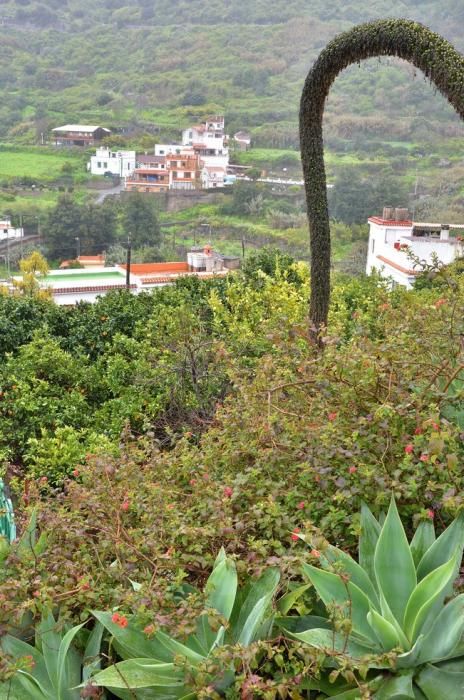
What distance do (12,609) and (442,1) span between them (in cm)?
7961

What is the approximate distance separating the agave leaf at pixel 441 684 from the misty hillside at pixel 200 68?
62.3 metres

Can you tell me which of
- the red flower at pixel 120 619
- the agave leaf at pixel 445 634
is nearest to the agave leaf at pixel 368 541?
the agave leaf at pixel 445 634

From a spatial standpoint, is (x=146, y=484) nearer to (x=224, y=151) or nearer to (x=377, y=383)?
(x=377, y=383)

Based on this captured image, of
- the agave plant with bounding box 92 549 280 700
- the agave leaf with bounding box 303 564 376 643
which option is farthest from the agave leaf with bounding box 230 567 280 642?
the agave leaf with bounding box 303 564 376 643

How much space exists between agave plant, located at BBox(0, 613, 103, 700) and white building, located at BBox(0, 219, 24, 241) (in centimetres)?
4330

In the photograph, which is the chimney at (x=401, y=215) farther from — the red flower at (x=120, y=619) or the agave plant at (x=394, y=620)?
the red flower at (x=120, y=619)

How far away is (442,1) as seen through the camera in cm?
7144

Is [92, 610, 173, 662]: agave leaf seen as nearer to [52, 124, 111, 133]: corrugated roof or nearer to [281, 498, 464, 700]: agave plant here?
[281, 498, 464, 700]: agave plant

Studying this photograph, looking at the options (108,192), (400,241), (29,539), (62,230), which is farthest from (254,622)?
(108,192)

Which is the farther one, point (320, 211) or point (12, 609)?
point (320, 211)

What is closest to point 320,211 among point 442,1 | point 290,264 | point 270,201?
point 290,264

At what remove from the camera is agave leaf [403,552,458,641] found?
69.5 inches

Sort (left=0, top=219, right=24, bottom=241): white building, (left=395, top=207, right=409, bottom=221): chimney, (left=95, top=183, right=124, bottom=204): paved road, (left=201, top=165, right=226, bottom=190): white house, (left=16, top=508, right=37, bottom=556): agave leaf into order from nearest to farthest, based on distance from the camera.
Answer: (left=16, top=508, right=37, bottom=556): agave leaf
(left=395, top=207, right=409, bottom=221): chimney
(left=0, top=219, right=24, bottom=241): white building
(left=95, top=183, right=124, bottom=204): paved road
(left=201, top=165, right=226, bottom=190): white house

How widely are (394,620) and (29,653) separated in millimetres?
923
